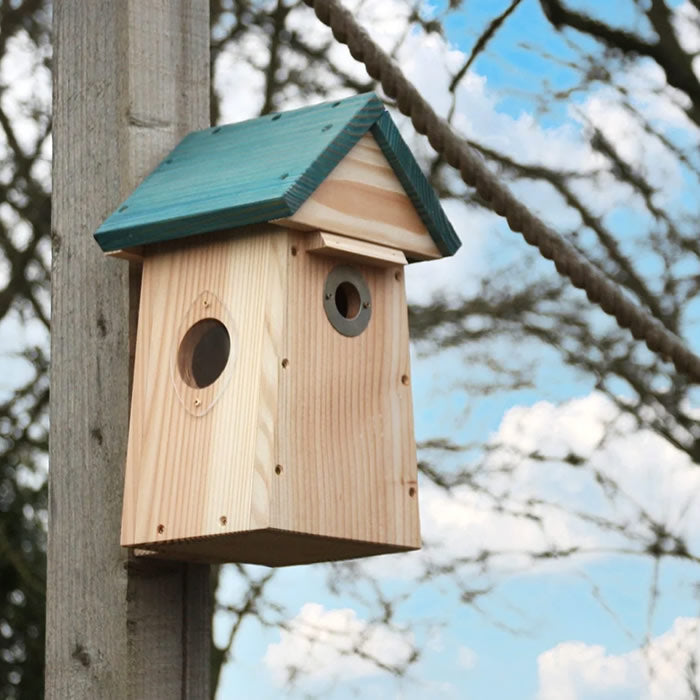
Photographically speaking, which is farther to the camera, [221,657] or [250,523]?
[221,657]

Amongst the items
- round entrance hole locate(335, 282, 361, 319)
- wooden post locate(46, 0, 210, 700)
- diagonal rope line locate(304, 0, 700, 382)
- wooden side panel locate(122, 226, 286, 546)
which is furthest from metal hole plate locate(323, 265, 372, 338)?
diagonal rope line locate(304, 0, 700, 382)

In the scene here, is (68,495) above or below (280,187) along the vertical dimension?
below

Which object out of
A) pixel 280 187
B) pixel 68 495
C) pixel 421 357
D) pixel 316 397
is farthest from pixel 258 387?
pixel 421 357

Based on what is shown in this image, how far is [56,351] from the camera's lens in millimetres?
2100

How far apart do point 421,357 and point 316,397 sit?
280cm

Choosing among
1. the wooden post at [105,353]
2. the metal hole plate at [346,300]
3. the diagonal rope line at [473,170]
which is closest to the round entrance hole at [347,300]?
the metal hole plate at [346,300]

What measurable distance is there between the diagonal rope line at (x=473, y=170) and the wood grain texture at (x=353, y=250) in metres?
0.42

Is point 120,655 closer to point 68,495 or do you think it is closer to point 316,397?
point 68,495

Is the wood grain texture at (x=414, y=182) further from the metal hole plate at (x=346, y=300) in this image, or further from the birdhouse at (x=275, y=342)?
the metal hole plate at (x=346, y=300)

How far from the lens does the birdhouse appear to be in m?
1.82

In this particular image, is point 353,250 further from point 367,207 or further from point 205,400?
point 205,400

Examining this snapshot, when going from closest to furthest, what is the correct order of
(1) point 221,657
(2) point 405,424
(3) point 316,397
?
(3) point 316,397
(2) point 405,424
(1) point 221,657

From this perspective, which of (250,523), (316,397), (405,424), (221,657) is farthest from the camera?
(221,657)

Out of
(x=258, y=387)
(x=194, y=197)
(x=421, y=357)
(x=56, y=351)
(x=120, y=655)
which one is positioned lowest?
(x=120, y=655)
